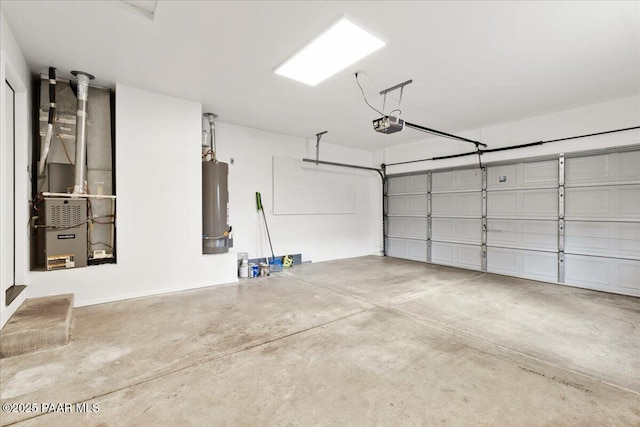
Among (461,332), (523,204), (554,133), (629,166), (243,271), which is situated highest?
(554,133)

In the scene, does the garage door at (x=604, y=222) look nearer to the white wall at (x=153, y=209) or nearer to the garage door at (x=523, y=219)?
the garage door at (x=523, y=219)

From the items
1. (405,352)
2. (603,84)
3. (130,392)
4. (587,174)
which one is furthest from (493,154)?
(130,392)

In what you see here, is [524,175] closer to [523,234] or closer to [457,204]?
[523,234]

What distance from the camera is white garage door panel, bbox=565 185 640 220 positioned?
14.0 feet

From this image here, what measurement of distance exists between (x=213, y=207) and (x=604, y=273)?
248 inches

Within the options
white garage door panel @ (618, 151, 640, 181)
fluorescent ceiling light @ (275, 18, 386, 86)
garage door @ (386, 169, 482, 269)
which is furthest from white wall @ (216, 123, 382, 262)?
white garage door panel @ (618, 151, 640, 181)

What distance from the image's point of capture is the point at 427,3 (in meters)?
2.33

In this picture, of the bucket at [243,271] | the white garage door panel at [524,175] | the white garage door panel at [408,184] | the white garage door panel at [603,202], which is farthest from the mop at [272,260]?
the white garage door panel at [603,202]

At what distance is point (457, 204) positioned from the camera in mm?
6371

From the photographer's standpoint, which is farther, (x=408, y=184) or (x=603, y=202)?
(x=408, y=184)

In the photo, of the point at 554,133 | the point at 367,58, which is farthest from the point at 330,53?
the point at 554,133

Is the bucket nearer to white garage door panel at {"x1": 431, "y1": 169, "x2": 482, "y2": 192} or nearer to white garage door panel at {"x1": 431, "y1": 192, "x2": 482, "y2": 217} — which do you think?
white garage door panel at {"x1": 431, "y1": 192, "x2": 482, "y2": 217}

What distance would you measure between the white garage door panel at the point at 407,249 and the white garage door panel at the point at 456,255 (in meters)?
0.26

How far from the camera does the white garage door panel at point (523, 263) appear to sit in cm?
505
